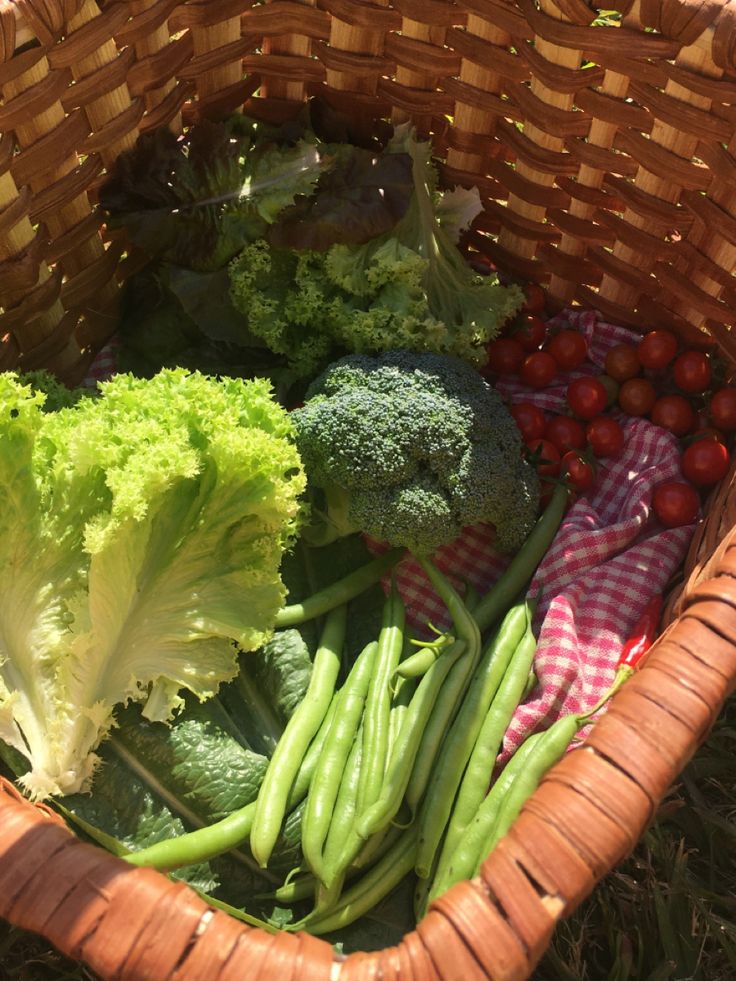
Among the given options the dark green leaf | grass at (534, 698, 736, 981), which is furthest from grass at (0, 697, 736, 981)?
the dark green leaf

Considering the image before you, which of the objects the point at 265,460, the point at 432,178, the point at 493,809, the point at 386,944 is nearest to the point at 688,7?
the point at 432,178

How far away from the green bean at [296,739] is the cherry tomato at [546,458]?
24.3 inches

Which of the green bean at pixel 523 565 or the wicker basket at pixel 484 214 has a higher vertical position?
the wicker basket at pixel 484 214

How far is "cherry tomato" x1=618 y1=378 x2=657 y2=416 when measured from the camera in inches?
98.7

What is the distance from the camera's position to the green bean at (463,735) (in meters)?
1.85

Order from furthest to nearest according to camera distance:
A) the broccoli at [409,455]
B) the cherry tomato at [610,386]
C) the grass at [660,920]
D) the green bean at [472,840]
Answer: the cherry tomato at [610,386] < the broccoli at [409,455] < the grass at [660,920] < the green bean at [472,840]

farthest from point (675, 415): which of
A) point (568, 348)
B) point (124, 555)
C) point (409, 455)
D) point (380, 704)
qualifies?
point (124, 555)

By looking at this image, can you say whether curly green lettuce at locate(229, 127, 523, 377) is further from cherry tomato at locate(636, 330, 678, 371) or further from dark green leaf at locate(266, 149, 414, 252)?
cherry tomato at locate(636, 330, 678, 371)

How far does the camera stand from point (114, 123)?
2230 mm

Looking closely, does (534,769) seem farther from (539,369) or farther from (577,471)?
(539,369)

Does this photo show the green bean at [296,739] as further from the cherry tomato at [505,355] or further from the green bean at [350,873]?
the cherry tomato at [505,355]

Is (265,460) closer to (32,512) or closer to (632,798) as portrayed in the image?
(32,512)

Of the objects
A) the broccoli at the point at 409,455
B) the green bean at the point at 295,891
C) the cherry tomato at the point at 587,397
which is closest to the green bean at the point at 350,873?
the green bean at the point at 295,891

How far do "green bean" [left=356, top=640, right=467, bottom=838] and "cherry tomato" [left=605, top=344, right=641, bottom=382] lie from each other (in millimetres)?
935
